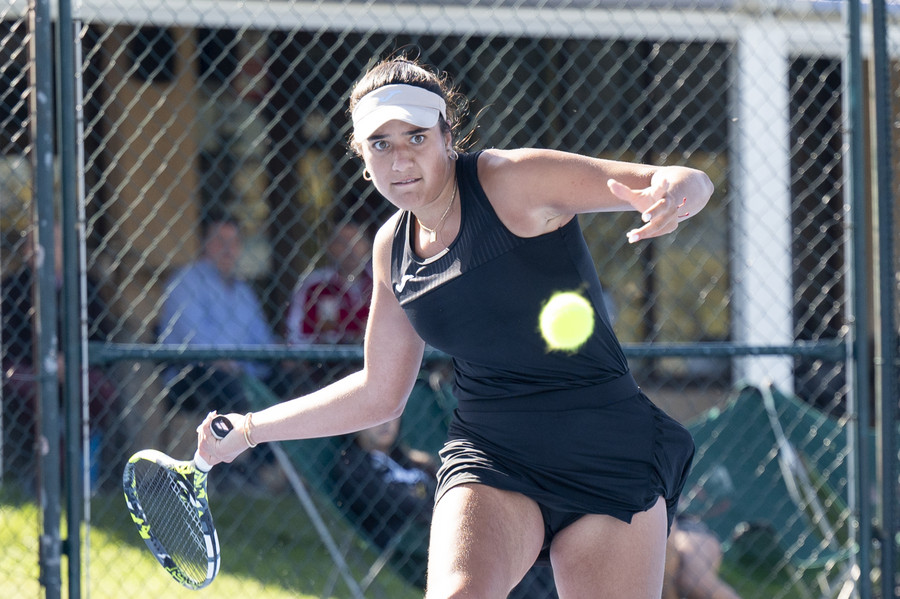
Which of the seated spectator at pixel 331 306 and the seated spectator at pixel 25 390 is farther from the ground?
the seated spectator at pixel 331 306

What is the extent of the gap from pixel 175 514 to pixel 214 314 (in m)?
3.46

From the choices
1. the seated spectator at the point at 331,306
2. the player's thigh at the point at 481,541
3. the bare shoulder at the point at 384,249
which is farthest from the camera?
the seated spectator at the point at 331,306

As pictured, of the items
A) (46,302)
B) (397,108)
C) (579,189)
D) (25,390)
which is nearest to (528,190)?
(579,189)

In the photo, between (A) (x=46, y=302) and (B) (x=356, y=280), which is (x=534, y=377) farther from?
(B) (x=356, y=280)

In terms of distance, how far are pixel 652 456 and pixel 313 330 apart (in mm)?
3788

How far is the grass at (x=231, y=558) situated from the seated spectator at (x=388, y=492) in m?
0.24

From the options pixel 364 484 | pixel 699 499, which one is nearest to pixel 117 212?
pixel 364 484

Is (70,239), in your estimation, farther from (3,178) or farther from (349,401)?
(3,178)

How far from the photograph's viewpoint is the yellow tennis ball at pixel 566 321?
2.29m

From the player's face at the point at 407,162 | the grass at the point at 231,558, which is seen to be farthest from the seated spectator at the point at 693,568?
the player's face at the point at 407,162

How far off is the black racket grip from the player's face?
785 millimetres

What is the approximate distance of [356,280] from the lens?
6355 mm

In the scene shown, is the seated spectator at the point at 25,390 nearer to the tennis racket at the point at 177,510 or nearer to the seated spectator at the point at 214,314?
the seated spectator at the point at 214,314

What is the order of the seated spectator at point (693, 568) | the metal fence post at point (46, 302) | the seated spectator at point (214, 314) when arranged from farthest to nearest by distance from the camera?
the seated spectator at point (214, 314), the seated spectator at point (693, 568), the metal fence post at point (46, 302)
